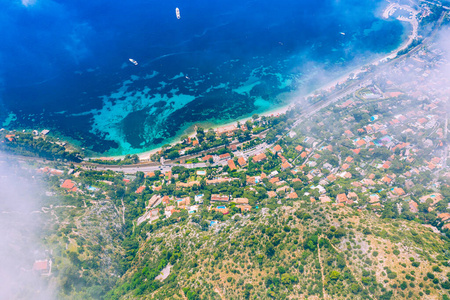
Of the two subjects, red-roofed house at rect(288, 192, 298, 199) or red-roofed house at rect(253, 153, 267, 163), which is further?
red-roofed house at rect(253, 153, 267, 163)

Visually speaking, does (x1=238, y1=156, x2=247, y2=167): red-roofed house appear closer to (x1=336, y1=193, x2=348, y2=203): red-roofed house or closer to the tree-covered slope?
the tree-covered slope

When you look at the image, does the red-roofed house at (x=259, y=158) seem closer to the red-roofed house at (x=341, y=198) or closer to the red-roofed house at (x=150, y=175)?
the red-roofed house at (x=341, y=198)

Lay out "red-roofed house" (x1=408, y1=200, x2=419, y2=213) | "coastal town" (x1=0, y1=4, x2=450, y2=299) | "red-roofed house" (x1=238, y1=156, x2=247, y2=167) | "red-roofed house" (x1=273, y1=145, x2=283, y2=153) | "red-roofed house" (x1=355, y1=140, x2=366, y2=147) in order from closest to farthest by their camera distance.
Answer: "coastal town" (x1=0, y1=4, x2=450, y2=299)
"red-roofed house" (x1=408, y1=200, x2=419, y2=213)
"red-roofed house" (x1=238, y1=156, x2=247, y2=167)
"red-roofed house" (x1=355, y1=140, x2=366, y2=147)
"red-roofed house" (x1=273, y1=145, x2=283, y2=153)

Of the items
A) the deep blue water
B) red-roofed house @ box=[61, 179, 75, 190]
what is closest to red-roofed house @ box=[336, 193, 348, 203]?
the deep blue water

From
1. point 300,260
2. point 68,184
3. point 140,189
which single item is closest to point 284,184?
point 300,260

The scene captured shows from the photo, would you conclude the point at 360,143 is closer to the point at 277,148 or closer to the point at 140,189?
the point at 277,148

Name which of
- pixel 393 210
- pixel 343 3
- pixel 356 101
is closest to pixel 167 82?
pixel 356 101

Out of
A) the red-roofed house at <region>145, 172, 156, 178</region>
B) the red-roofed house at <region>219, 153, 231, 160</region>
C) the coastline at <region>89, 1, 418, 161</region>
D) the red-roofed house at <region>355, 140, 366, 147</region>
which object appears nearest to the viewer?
the red-roofed house at <region>145, 172, 156, 178</region>

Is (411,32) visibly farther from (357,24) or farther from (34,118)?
(34,118)
